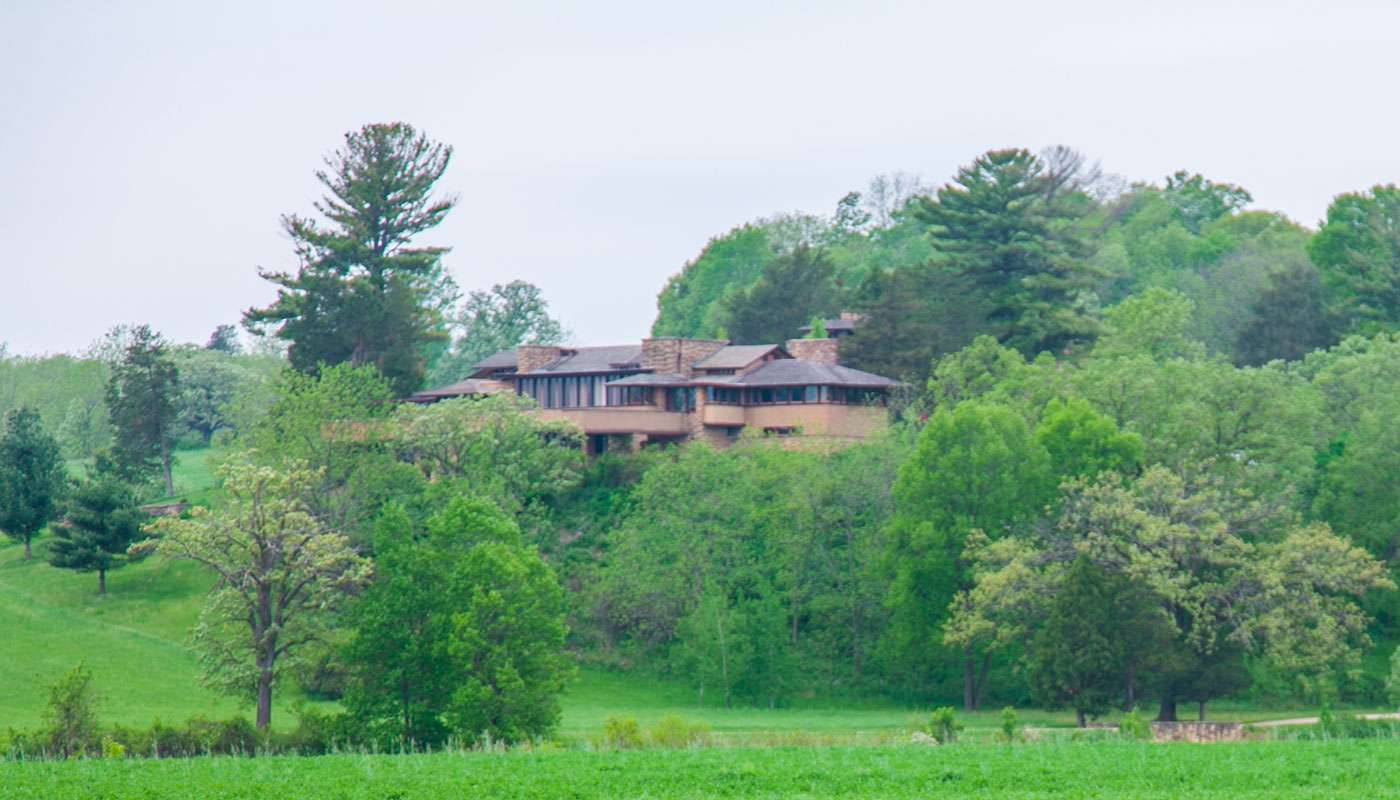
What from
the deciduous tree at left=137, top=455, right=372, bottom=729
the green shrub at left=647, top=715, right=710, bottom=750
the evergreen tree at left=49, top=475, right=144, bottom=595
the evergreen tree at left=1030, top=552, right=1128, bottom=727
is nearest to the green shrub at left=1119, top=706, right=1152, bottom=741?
the evergreen tree at left=1030, top=552, right=1128, bottom=727

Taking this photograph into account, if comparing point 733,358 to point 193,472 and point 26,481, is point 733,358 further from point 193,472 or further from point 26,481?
point 193,472

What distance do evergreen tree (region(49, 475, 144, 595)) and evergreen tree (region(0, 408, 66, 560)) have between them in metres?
4.90

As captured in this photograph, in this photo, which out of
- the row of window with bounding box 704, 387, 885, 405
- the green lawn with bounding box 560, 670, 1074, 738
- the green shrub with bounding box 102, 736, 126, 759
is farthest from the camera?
the row of window with bounding box 704, 387, 885, 405

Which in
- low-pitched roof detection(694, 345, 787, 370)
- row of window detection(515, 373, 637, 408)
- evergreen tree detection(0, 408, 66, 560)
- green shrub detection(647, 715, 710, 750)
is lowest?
green shrub detection(647, 715, 710, 750)

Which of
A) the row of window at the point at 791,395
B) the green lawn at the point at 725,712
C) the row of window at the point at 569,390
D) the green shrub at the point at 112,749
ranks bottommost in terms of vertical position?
the green lawn at the point at 725,712

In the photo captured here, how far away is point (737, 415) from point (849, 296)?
1688 centimetres

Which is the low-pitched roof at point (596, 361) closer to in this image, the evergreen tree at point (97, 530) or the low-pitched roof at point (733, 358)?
the low-pitched roof at point (733, 358)

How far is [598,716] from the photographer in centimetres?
4650

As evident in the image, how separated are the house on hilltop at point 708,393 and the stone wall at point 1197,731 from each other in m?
21.8

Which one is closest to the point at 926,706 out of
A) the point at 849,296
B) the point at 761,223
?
the point at 849,296

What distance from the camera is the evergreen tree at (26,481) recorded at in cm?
6450

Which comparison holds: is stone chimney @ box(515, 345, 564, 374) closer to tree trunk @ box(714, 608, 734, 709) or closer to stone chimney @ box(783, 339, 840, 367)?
stone chimney @ box(783, 339, 840, 367)

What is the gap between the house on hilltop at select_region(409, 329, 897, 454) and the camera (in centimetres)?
6200

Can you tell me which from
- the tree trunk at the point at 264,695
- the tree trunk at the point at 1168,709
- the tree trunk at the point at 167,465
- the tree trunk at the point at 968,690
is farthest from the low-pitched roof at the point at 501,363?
the tree trunk at the point at 1168,709
